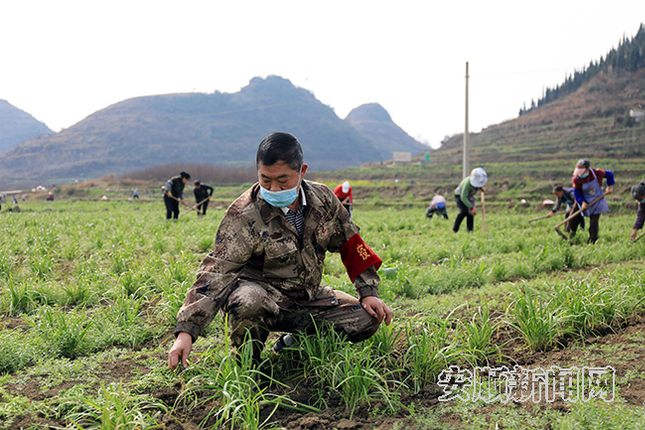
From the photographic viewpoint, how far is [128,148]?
169250mm

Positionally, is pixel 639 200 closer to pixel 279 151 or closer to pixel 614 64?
pixel 279 151

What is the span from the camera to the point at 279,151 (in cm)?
250

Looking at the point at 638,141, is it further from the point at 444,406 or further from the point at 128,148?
the point at 128,148

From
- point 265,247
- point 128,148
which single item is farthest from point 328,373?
point 128,148

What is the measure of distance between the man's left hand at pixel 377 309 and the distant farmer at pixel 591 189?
6945 millimetres

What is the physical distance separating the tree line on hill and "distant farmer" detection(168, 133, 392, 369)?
95.0 metres

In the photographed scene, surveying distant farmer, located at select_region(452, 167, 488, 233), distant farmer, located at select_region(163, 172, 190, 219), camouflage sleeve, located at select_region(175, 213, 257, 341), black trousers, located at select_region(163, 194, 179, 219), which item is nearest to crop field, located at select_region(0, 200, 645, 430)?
camouflage sleeve, located at select_region(175, 213, 257, 341)

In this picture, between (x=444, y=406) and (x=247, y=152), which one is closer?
(x=444, y=406)

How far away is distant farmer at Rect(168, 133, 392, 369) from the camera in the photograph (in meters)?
2.48

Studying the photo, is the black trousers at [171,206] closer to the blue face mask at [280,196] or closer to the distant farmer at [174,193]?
the distant farmer at [174,193]

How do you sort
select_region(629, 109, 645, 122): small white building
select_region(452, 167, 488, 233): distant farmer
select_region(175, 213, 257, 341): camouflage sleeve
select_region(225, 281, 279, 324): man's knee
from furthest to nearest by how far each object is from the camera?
select_region(629, 109, 645, 122): small white building → select_region(452, 167, 488, 233): distant farmer → select_region(225, 281, 279, 324): man's knee → select_region(175, 213, 257, 341): camouflage sleeve

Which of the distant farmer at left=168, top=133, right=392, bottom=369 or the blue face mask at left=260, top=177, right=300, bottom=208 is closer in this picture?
the distant farmer at left=168, top=133, right=392, bottom=369

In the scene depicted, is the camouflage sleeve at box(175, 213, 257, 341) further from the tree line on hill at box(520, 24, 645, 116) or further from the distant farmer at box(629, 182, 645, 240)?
the tree line on hill at box(520, 24, 645, 116)

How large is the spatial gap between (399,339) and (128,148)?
187820mm
